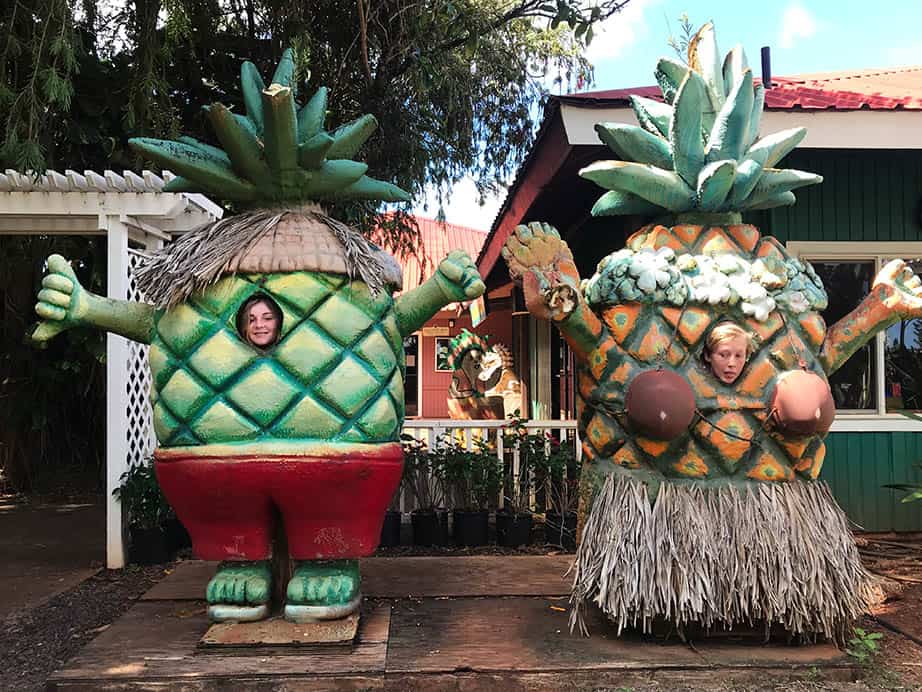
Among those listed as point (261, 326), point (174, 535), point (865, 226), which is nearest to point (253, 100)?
point (261, 326)

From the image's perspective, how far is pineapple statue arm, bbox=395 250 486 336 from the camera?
291cm

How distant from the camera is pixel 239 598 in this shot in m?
2.80

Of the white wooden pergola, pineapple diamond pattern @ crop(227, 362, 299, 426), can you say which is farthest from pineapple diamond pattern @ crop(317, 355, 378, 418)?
the white wooden pergola

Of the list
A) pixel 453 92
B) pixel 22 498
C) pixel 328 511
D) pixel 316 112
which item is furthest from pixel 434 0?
pixel 22 498

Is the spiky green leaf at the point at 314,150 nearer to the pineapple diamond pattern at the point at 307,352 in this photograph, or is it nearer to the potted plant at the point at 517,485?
the pineapple diamond pattern at the point at 307,352

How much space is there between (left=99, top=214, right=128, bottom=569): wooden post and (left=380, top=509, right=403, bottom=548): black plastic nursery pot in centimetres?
168

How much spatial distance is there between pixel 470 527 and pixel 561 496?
2.37 feet

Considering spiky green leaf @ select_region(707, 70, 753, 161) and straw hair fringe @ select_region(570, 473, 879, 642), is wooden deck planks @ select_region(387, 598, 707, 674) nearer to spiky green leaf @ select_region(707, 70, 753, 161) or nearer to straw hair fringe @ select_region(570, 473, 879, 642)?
straw hair fringe @ select_region(570, 473, 879, 642)

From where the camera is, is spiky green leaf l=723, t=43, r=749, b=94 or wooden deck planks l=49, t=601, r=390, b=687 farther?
spiky green leaf l=723, t=43, r=749, b=94

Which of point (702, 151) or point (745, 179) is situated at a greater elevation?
point (702, 151)

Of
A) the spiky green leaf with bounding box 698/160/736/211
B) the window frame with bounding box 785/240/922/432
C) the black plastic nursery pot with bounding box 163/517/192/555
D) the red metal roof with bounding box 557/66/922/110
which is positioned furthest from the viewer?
the window frame with bounding box 785/240/922/432

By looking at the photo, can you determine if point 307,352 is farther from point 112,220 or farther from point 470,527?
point 112,220

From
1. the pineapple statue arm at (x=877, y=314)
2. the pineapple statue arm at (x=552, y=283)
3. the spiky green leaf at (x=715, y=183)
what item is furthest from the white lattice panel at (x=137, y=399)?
the pineapple statue arm at (x=877, y=314)

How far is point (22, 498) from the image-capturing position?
8219mm
